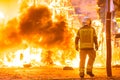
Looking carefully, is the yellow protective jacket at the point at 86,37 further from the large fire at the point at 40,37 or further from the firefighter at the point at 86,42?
the large fire at the point at 40,37

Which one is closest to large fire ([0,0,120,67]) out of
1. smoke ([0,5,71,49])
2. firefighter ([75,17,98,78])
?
smoke ([0,5,71,49])

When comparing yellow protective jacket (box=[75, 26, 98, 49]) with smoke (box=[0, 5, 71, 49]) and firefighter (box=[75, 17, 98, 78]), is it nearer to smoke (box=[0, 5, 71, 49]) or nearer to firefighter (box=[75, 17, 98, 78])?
Answer: firefighter (box=[75, 17, 98, 78])

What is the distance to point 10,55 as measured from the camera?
19500 mm

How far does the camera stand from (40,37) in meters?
20.0

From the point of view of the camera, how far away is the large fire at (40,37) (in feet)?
64.6

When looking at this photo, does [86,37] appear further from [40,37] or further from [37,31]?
[37,31]

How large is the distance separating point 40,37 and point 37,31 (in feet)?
1.06

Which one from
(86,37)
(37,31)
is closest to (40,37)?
(37,31)

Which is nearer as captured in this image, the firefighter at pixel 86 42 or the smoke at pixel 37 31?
the firefighter at pixel 86 42

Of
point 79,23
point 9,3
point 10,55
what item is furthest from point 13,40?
point 79,23

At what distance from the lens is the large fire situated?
19688 millimetres

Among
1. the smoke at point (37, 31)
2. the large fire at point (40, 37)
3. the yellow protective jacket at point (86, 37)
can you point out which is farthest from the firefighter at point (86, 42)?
the smoke at point (37, 31)

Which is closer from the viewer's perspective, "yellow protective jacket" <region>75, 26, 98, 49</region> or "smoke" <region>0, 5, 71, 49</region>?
"yellow protective jacket" <region>75, 26, 98, 49</region>

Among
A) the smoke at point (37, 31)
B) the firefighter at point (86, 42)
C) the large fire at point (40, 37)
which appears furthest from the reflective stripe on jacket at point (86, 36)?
the smoke at point (37, 31)
